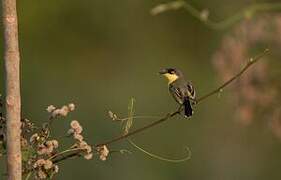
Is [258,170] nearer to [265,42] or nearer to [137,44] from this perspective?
[265,42]

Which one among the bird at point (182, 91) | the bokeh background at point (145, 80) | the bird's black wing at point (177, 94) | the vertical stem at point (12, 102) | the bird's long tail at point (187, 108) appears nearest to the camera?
the vertical stem at point (12, 102)

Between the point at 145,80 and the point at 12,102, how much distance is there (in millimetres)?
16416

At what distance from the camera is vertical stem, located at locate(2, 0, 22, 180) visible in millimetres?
4055

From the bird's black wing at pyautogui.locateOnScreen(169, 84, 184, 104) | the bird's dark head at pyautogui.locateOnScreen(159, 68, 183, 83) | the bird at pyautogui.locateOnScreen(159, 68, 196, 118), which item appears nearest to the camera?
the bird at pyautogui.locateOnScreen(159, 68, 196, 118)

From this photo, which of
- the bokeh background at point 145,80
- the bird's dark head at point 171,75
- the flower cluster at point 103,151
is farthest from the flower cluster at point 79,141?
the bokeh background at point 145,80

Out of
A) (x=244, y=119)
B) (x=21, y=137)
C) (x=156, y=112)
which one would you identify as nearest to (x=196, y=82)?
(x=156, y=112)

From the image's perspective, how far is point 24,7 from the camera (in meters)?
23.4

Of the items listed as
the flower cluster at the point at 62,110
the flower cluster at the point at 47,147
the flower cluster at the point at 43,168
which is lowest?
the flower cluster at the point at 43,168

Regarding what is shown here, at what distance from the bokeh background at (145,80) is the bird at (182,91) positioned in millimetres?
533

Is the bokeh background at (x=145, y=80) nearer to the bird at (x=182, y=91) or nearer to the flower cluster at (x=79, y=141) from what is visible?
the bird at (x=182, y=91)

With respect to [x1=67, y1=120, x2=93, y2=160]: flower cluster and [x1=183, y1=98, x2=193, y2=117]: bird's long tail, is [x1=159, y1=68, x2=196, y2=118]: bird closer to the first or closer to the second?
[x1=183, y1=98, x2=193, y2=117]: bird's long tail

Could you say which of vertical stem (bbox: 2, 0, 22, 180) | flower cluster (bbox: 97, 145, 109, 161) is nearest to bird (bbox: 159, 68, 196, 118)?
flower cluster (bbox: 97, 145, 109, 161)

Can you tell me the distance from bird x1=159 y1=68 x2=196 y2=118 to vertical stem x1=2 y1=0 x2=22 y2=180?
2.80m

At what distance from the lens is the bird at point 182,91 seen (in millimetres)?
7086
